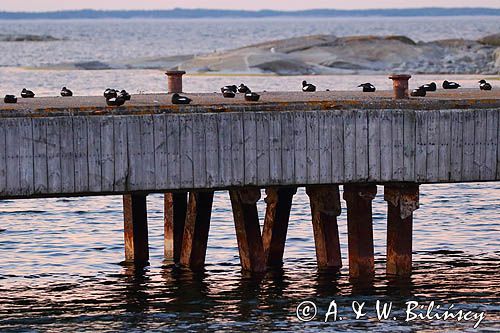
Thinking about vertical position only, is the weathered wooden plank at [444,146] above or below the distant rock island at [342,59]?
above

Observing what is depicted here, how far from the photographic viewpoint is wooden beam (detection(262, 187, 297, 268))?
22.7 m

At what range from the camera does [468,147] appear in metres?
20.4

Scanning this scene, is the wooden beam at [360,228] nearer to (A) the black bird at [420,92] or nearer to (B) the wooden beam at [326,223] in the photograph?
(B) the wooden beam at [326,223]

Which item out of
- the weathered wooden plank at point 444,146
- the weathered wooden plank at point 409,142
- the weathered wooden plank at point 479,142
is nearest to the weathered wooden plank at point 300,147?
the weathered wooden plank at point 409,142

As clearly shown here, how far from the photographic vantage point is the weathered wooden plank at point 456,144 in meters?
20.4

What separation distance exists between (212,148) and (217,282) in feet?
10.1

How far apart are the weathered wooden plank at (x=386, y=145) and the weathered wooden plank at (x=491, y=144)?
143 centimetres

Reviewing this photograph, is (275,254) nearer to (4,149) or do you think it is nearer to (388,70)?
(4,149)

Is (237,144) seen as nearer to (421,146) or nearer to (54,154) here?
(54,154)

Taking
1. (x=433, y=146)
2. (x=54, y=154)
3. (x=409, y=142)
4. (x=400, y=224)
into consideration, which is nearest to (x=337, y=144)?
(x=409, y=142)

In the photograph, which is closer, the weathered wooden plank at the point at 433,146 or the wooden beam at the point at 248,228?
the weathered wooden plank at the point at 433,146

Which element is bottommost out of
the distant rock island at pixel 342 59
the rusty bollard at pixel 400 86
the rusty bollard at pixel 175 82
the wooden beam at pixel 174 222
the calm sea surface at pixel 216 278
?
the distant rock island at pixel 342 59

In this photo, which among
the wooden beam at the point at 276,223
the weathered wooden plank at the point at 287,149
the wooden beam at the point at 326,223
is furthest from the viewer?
the wooden beam at the point at 276,223

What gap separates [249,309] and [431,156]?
11.2ft
